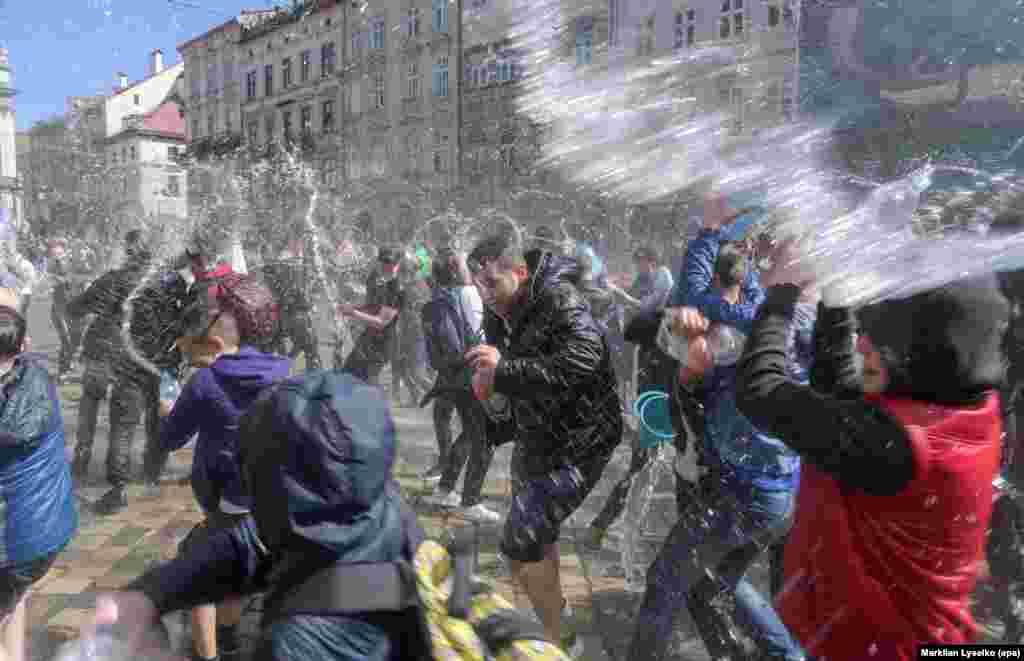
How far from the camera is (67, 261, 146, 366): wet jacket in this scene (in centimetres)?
553

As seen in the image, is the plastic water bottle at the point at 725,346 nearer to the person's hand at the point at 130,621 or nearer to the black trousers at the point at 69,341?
the person's hand at the point at 130,621

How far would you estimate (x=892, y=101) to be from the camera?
2670 millimetres

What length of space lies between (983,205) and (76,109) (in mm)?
28030

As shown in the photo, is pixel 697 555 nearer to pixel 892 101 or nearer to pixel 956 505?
pixel 956 505

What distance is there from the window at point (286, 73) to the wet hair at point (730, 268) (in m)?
24.4

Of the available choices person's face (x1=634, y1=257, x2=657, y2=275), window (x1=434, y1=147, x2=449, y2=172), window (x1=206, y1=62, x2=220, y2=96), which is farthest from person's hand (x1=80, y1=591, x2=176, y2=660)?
window (x1=434, y1=147, x2=449, y2=172)

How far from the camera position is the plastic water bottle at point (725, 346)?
2822 mm

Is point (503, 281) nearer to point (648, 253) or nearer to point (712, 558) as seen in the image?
point (712, 558)

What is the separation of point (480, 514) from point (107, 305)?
9.81 ft

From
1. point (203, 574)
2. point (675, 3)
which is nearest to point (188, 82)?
point (675, 3)

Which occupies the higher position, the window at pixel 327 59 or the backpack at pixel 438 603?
the window at pixel 327 59

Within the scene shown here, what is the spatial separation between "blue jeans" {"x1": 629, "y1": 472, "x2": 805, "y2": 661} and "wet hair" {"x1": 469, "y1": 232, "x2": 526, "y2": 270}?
1.17 m

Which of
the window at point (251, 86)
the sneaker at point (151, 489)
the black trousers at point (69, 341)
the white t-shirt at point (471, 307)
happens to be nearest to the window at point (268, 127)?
the window at point (251, 86)

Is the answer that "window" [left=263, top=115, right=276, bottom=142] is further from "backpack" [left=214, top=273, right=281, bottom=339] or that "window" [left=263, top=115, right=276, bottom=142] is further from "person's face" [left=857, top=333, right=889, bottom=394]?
"person's face" [left=857, top=333, right=889, bottom=394]
